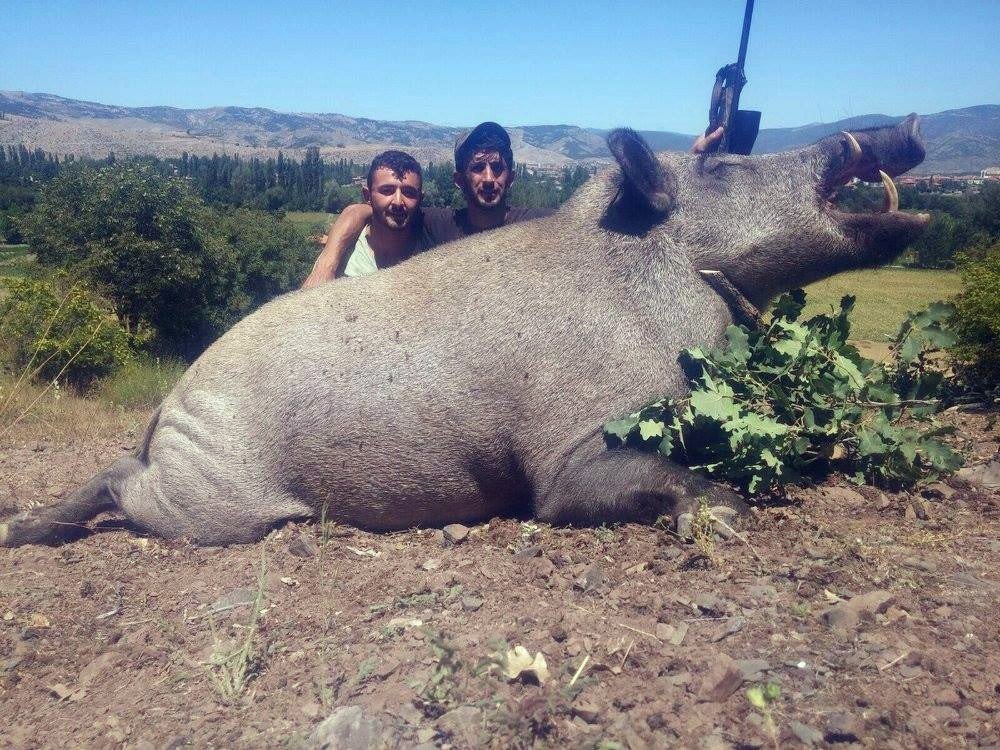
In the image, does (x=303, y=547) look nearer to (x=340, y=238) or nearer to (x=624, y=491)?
(x=624, y=491)

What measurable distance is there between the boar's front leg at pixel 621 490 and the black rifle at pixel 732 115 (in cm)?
296

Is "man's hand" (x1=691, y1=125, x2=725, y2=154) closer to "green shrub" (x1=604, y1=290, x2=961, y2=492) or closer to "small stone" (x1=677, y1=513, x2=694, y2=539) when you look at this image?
"green shrub" (x1=604, y1=290, x2=961, y2=492)

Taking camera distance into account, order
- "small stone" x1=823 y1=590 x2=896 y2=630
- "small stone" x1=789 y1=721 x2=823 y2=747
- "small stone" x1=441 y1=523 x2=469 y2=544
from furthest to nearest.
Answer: "small stone" x1=441 y1=523 x2=469 y2=544 < "small stone" x1=823 y1=590 x2=896 y2=630 < "small stone" x1=789 y1=721 x2=823 y2=747

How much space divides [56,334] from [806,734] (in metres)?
12.3

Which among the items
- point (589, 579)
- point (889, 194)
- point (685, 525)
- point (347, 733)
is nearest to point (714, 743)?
point (347, 733)

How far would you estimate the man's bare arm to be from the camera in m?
7.22

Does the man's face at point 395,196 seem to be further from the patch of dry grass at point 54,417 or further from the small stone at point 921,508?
the small stone at point 921,508

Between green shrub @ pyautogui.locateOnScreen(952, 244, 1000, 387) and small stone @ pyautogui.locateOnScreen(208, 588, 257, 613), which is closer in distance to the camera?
small stone @ pyautogui.locateOnScreen(208, 588, 257, 613)

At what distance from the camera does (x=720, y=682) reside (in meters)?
2.80

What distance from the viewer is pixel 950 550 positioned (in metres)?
3.91

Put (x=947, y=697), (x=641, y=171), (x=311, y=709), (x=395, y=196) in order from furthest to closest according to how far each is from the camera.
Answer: (x=395, y=196)
(x=641, y=171)
(x=311, y=709)
(x=947, y=697)

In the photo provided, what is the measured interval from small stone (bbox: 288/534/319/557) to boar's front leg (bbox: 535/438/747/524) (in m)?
1.47

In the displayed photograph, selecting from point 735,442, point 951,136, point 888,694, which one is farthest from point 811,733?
point 951,136

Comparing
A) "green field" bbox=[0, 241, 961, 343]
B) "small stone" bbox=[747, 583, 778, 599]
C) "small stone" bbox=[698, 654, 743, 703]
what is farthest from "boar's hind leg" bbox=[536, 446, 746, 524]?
"green field" bbox=[0, 241, 961, 343]
